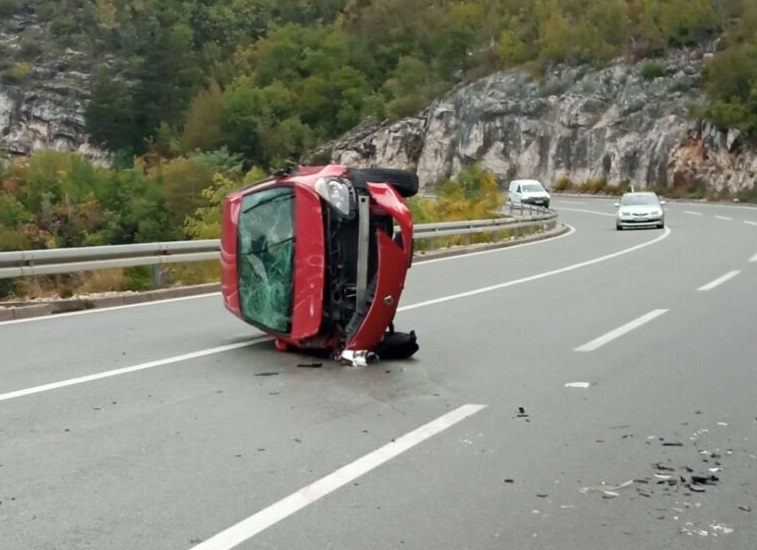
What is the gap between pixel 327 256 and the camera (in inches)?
386

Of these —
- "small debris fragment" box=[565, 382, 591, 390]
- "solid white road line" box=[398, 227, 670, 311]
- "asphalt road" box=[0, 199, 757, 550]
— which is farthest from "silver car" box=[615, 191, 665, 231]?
"small debris fragment" box=[565, 382, 591, 390]

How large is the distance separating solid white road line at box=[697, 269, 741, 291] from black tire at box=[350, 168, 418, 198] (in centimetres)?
795

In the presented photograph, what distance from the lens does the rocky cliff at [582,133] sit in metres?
67.7

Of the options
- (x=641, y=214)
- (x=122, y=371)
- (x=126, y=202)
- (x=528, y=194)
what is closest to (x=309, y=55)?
(x=126, y=202)

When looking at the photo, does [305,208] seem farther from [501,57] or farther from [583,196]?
[501,57]

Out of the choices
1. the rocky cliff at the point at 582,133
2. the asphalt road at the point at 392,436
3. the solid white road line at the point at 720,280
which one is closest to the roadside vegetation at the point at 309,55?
the rocky cliff at the point at 582,133

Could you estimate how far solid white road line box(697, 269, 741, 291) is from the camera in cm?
1710

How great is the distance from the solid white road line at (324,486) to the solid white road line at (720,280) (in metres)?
10.1

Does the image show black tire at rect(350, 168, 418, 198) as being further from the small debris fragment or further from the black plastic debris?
the black plastic debris

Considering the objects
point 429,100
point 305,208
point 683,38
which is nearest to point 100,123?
point 429,100

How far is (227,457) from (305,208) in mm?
3662

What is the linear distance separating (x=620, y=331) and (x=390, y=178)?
3573mm

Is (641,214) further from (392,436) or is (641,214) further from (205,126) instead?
(205,126)

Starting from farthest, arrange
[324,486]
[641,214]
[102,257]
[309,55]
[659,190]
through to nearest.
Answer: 1. [309,55]
2. [659,190]
3. [641,214]
4. [102,257]
5. [324,486]
